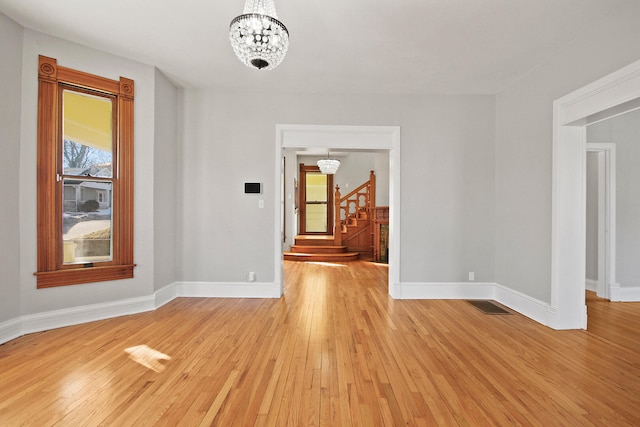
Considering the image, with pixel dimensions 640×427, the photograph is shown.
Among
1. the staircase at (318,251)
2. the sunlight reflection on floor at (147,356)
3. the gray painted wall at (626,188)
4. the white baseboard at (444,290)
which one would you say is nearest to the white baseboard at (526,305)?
the white baseboard at (444,290)

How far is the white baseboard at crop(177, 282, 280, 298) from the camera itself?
4.17 metres

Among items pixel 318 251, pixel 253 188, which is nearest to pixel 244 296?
pixel 253 188

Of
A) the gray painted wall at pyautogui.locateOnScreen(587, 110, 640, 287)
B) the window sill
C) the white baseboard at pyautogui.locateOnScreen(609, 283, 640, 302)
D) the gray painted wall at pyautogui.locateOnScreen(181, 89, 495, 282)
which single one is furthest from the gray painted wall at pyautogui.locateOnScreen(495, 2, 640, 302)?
the window sill

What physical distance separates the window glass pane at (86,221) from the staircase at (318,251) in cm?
479

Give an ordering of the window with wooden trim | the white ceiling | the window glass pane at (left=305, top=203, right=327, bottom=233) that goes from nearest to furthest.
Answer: the white ceiling → the window with wooden trim → the window glass pane at (left=305, top=203, right=327, bottom=233)

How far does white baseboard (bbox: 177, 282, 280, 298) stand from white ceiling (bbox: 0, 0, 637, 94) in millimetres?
2735

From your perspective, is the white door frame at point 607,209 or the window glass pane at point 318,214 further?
the window glass pane at point 318,214

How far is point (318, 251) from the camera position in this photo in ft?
26.5

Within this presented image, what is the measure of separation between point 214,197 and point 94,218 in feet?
4.52

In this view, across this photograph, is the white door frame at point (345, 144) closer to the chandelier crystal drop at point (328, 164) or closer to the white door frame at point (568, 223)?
the white door frame at point (568, 223)

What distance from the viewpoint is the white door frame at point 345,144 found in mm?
4180

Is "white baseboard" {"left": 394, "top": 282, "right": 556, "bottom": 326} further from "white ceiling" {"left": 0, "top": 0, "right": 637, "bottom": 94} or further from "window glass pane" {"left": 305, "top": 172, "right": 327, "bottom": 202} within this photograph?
"window glass pane" {"left": 305, "top": 172, "right": 327, "bottom": 202}

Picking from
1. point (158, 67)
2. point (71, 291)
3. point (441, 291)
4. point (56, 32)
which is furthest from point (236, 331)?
point (56, 32)

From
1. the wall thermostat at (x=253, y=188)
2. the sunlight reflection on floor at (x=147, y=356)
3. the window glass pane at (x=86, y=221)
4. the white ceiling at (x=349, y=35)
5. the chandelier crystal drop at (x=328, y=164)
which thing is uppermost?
Result: the white ceiling at (x=349, y=35)
